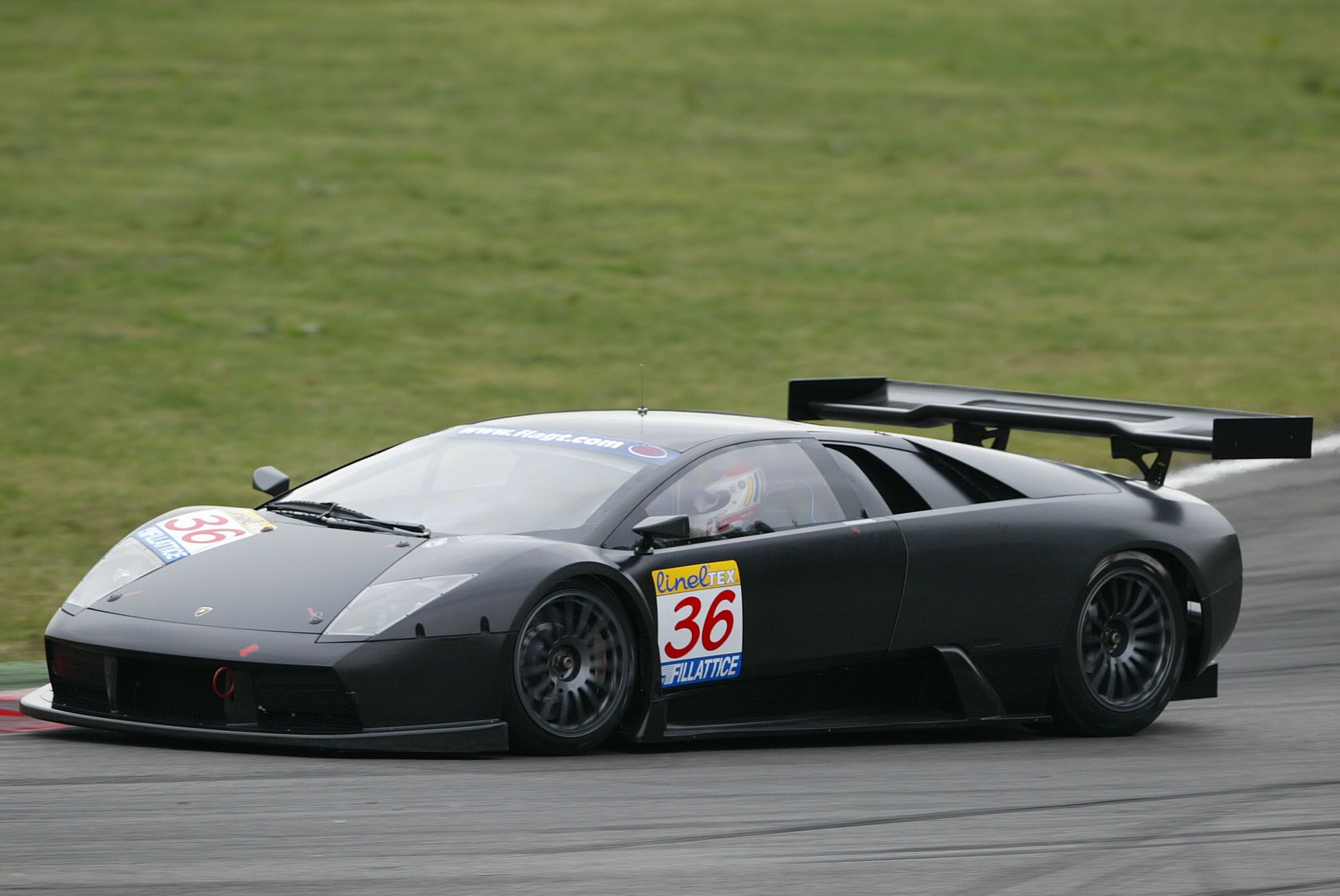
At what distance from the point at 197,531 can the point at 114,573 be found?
0.31m

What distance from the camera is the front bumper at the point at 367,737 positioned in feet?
18.6

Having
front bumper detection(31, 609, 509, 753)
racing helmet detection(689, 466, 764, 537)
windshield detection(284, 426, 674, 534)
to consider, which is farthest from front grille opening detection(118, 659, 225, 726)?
racing helmet detection(689, 466, 764, 537)

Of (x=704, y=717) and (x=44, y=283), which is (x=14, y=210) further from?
(x=704, y=717)

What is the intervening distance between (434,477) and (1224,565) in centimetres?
320

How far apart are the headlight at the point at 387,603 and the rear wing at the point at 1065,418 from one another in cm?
286

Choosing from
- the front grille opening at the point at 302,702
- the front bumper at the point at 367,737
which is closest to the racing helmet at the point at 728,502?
the front bumper at the point at 367,737

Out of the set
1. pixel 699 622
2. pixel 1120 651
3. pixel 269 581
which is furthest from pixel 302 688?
pixel 1120 651

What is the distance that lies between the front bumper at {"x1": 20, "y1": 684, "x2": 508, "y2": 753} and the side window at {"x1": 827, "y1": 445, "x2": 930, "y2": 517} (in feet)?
5.84

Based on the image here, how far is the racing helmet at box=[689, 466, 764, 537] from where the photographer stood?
6.53 meters

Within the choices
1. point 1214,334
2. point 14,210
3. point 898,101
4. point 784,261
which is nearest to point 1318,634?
point 1214,334

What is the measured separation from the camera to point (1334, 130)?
1065 inches

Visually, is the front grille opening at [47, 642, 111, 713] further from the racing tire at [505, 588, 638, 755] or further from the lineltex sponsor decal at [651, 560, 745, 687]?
the lineltex sponsor decal at [651, 560, 745, 687]

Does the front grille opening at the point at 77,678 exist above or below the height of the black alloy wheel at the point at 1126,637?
above

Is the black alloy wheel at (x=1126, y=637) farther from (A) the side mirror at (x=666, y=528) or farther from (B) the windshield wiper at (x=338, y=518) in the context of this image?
(B) the windshield wiper at (x=338, y=518)
